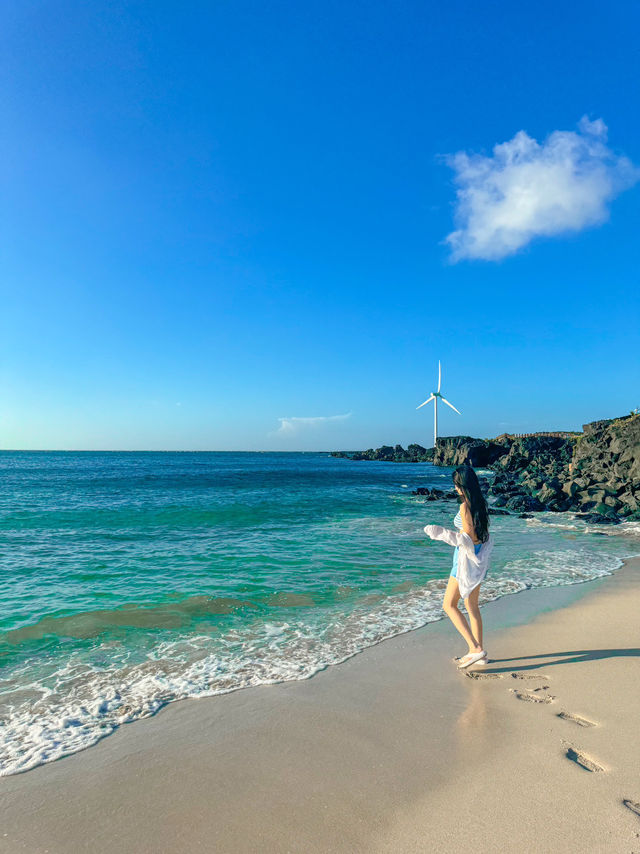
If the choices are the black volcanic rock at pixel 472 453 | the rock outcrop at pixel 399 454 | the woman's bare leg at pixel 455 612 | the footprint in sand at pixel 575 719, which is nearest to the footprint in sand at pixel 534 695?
the footprint in sand at pixel 575 719

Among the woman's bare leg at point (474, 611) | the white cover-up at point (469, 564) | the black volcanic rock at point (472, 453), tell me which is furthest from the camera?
the black volcanic rock at point (472, 453)

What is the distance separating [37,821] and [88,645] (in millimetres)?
4550

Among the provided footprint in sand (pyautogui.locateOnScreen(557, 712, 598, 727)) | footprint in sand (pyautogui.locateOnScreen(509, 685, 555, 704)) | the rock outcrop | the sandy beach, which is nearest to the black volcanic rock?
the rock outcrop

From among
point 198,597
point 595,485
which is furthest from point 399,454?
point 198,597

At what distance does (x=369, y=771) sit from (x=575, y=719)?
2.44 meters

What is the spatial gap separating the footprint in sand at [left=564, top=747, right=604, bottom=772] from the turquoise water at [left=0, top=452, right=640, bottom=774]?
3.36 m

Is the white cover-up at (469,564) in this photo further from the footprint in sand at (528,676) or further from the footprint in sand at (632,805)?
the footprint in sand at (632,805)

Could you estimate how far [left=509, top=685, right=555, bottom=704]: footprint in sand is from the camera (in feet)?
18.4

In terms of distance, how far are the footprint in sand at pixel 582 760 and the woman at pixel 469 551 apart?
2.01 meters

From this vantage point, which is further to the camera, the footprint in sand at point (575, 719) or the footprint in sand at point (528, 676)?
the footprint in sand at point (528, 676)

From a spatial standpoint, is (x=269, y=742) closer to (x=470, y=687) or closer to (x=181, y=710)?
(x=181, y=710)

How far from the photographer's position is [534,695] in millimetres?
5750

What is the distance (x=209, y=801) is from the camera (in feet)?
13.1

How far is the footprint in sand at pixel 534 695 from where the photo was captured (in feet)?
18.4
